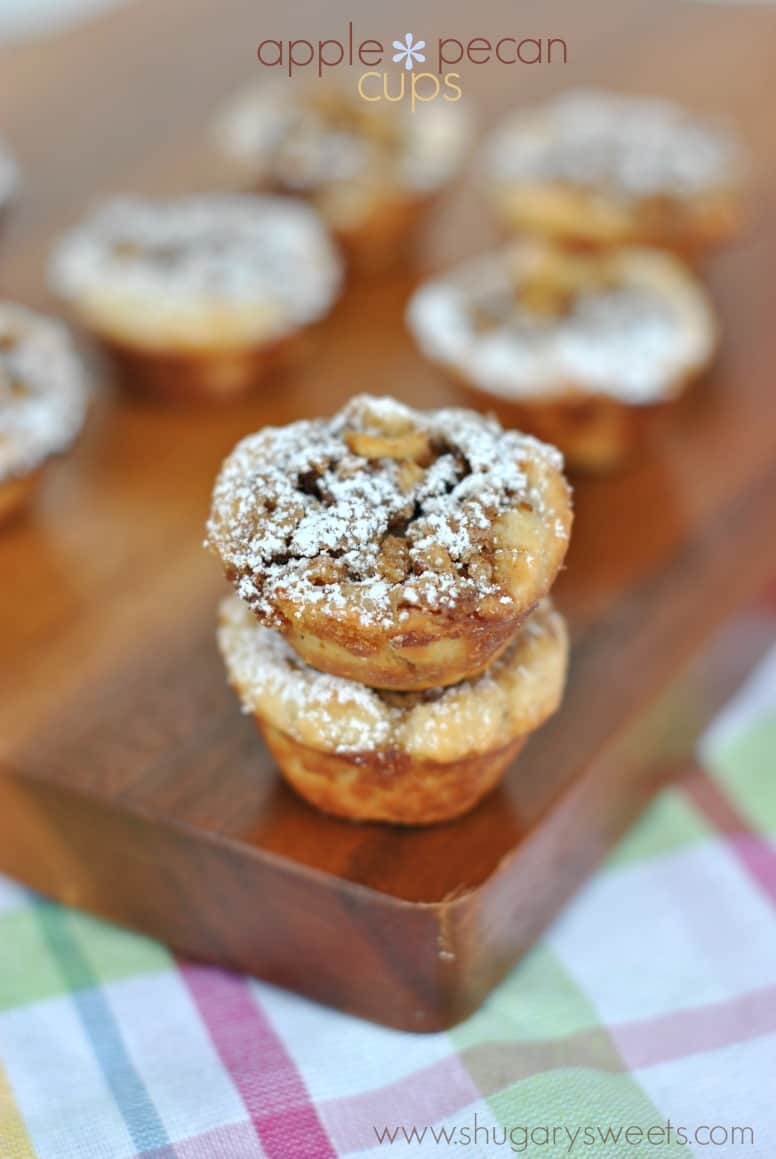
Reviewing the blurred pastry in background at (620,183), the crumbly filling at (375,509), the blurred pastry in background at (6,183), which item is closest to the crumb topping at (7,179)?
the blurred pastry in background at (6,183)

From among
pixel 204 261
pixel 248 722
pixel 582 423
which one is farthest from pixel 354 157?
pixel 248 722

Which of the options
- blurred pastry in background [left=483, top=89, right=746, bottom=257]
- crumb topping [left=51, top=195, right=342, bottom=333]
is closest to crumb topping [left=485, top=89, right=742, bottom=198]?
blurred pastry in background [left=483, top=89, right=746, bottom=257]

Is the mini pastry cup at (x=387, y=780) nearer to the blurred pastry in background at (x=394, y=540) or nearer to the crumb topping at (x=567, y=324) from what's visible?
the blurred pastry in background at (x=394, y=540)

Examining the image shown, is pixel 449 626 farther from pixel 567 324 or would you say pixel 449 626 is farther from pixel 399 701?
pixel 567 324

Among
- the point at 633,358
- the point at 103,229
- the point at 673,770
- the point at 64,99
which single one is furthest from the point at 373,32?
the point at 673,770

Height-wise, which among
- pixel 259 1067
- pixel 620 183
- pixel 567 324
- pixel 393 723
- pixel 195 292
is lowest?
pixel 259 1067

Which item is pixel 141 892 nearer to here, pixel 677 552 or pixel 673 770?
pixel 673 770
